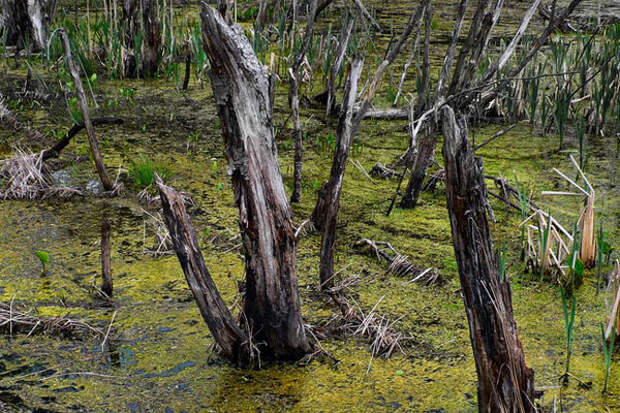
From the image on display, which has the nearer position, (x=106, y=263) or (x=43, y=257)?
(x=106, y=263)

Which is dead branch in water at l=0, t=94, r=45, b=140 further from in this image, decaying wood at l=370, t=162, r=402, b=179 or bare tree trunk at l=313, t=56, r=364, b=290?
bare tree trunk at l=313, t=56, r=364, b=290

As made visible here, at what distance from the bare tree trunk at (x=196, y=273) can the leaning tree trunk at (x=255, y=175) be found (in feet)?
0.36

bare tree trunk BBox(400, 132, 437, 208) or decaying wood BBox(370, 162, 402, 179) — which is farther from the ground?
bare tree trunk BBox(400, 132, 437, 208)

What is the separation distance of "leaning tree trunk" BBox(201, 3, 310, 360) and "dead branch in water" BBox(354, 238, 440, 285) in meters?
0.80

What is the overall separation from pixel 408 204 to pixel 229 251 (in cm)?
99

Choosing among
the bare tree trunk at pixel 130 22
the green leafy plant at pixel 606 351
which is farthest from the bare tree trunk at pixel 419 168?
the bare tree trunk at pixel 130 22

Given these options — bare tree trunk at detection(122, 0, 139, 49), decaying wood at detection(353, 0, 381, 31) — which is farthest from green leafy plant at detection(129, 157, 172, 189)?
bare tree trunk at detection(122, 0, 139, 49)

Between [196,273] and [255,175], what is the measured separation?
36 centimetres

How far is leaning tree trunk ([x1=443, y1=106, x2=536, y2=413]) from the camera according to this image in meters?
1.86

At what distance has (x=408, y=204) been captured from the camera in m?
3.82

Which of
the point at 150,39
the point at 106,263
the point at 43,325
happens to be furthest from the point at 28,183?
the point at 150,39

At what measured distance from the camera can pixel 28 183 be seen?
12.9 ft

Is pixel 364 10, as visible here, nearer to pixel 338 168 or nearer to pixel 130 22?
pixel 338 168

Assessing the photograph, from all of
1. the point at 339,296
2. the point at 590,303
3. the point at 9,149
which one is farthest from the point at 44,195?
the point at 590,303
